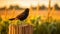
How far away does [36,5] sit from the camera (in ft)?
8.00

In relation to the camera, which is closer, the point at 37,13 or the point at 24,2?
the point at 37,13

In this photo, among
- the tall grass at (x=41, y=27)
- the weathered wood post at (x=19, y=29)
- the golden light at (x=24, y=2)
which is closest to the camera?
the weathered wood post at (x=19, y=29)

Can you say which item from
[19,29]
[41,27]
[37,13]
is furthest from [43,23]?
[19,29]

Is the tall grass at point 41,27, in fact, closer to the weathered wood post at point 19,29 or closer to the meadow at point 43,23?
the meadow at point 43,23

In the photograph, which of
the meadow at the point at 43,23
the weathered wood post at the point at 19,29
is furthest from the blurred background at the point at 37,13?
the weathered wood post at the point at 19,29

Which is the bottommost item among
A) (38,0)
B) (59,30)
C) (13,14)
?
(59,30)

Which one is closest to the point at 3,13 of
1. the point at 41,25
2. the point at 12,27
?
the point at 41,25

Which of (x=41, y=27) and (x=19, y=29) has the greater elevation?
(x=19, y=29)

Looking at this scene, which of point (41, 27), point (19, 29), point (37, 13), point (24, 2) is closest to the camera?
point (19, 29)

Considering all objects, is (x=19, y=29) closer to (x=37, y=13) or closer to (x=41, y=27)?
(x=41, y=27)

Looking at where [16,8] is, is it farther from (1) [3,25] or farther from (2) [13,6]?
(1) [3,25]

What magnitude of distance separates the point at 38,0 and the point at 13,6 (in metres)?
0.35

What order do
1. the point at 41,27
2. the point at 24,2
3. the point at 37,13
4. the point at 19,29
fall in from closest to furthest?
1. the point at 19,29
2. the point at 41,27
3. the point at 37,13
4. the point at 24,2

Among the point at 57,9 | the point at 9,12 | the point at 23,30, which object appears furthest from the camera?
the point at 9,12
